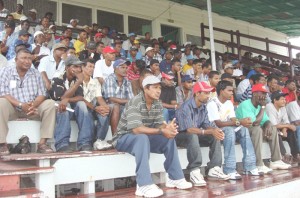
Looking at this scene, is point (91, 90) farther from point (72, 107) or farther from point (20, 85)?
point (20, 85)

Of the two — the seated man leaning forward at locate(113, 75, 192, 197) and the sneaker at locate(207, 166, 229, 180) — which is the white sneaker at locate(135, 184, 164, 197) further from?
the sneaker at locate(207, 166, 229, 180)

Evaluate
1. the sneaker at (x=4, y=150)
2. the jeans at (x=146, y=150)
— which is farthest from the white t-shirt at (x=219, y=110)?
the sneaker at (x=4, y=150)

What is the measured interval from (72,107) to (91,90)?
1.65 feet

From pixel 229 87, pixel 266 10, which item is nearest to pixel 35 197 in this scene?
pixel 229 87

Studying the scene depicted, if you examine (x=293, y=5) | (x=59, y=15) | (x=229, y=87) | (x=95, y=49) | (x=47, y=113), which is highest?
(x=293, y=5)

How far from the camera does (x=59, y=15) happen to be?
902 cm

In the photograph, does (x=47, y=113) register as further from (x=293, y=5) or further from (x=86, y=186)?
(x=293, y=5)

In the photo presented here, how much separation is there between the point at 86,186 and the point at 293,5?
9699 mm

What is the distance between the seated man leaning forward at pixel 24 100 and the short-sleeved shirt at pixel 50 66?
0.86 m

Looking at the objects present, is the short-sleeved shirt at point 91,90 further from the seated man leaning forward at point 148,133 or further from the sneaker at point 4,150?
the sneaker at point 4,150

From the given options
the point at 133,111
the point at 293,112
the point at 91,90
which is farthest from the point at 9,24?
the point at 293,112

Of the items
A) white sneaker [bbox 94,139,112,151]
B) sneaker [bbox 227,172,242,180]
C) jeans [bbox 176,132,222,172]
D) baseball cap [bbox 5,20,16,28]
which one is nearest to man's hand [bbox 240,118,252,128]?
jeans [bbox 176,132,222,172]

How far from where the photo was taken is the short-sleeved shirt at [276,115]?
5.98 metres

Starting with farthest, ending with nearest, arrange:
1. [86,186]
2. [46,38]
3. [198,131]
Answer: [46,38] < [198,131] < [86,186]
